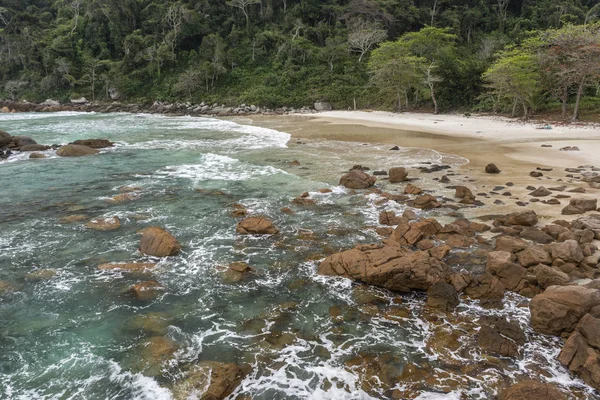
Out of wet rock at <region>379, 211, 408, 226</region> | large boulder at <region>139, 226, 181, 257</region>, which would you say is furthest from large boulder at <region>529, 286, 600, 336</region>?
large boulder at <region>139, 226, 181, 257</region>

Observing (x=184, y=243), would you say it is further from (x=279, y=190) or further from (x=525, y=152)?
(x=525, y=152)

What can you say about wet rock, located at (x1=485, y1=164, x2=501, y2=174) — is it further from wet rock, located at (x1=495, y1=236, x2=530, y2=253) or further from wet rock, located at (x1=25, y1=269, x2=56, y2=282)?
wet rock, located at (x1=25, y1=269, x2=56, y2=282)

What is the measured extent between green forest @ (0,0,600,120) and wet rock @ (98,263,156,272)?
41.4 m

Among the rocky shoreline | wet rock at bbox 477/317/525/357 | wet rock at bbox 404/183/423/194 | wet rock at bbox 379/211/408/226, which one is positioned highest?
the rocky shoreline

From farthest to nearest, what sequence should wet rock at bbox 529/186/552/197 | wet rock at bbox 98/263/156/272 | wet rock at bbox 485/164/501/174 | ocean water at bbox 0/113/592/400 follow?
wet rock at bbox 485/164/501/174, wet rock at bbox 529/186/552/197, wet rock at bbox 98/263/156/272, ocean water at bbox 0/113/592/400

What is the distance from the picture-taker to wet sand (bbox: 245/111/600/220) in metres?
12.4

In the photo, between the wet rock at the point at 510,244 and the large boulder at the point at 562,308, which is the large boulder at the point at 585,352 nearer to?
the large boulder at the point at 562,308

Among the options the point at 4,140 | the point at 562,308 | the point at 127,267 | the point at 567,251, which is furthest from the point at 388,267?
the point at 4,140

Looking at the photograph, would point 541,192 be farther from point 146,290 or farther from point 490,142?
point 490,142

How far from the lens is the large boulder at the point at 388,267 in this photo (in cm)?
678

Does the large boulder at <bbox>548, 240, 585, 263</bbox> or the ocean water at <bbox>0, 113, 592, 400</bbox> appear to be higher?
the large boulder at <bbox>548, 240, 585, 263</bbox>

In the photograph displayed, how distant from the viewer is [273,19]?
6706cm

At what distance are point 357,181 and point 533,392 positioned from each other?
9.58 metres

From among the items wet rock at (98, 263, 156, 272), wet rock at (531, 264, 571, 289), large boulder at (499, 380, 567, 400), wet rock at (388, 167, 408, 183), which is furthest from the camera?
wet rock at (388, 167, 408, 183)
